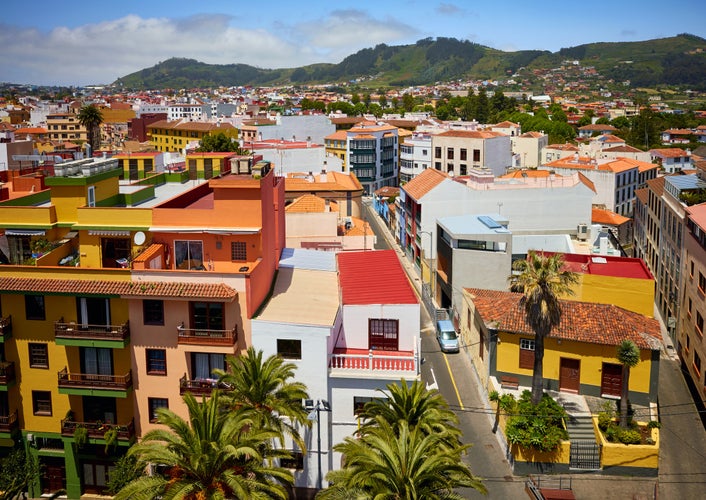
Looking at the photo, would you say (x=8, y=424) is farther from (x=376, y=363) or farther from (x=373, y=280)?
(x=373, y=280)

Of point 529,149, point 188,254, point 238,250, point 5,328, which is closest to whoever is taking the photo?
point 5,328

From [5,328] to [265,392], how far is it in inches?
607

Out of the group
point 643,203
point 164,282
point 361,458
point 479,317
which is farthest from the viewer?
point 643,203

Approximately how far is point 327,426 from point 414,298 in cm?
896

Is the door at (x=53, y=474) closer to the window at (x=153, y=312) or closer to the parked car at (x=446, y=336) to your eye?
the window at (x=153, y=312)

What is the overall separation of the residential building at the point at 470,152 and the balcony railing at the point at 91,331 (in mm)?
87014

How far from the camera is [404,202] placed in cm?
8869

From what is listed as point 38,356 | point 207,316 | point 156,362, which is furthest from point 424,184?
point 38,356

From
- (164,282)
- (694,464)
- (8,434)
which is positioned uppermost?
(164,282)

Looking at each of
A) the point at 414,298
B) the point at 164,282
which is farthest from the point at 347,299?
the point at 164,282

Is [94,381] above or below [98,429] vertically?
above

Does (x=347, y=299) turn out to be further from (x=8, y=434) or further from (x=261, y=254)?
(x=8, y=434)

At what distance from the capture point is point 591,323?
45.1 m

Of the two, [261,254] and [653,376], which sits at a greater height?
[261,254]
